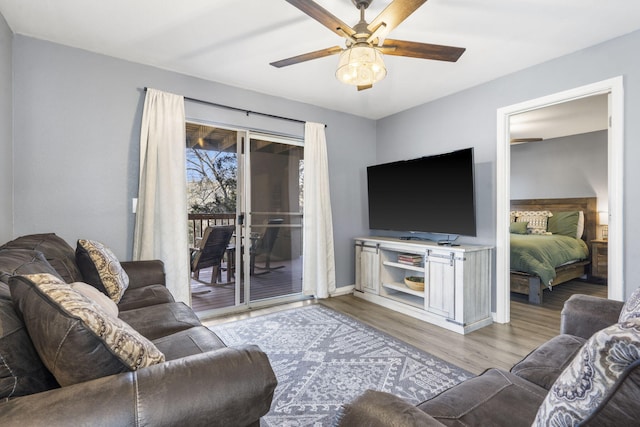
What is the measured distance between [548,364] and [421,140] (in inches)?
122

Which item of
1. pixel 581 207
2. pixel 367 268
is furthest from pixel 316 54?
pixel 581 207

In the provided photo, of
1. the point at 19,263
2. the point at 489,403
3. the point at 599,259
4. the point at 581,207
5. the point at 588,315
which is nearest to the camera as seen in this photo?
the point at 489,403

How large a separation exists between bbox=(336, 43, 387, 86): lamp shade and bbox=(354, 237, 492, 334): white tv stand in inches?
74.4

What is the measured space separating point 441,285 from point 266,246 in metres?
2.06

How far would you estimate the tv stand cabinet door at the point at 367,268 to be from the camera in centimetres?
385

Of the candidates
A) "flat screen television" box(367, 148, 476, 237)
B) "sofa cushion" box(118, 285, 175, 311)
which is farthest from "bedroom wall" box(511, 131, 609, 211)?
"sofa cushion" box(118, 285, 175, 311)

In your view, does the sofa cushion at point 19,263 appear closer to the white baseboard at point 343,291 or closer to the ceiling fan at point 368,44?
the ceiling fan at point 368,44

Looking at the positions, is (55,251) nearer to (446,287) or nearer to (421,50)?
(421,50)

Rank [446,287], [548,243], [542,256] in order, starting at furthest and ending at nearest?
1. [548,243]
2. [542,256]
3. [446,287]

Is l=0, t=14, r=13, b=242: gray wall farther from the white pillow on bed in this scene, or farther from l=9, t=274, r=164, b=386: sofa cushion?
the white pillow on bed

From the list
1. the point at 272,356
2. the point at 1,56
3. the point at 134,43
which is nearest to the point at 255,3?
the point at 134,43

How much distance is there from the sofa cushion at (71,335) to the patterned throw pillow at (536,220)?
6.61 meters

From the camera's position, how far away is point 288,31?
7.84 ft

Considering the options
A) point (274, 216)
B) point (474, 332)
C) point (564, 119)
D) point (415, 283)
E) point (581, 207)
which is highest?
point (564, 119)
